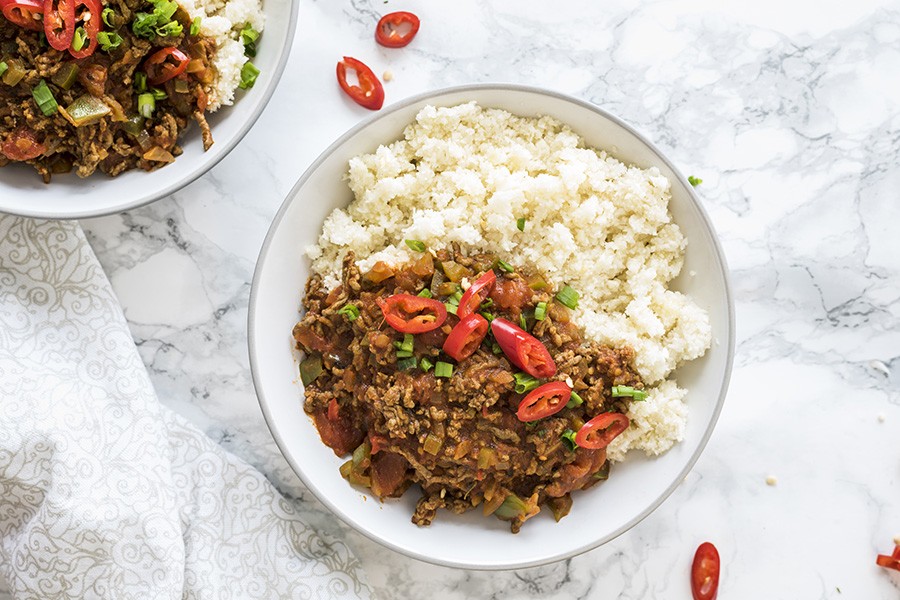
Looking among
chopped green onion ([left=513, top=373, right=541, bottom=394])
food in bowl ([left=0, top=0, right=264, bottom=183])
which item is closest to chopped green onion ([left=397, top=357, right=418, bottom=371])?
chopped green onion ([left=513, top=373, right=541, bottom=394])

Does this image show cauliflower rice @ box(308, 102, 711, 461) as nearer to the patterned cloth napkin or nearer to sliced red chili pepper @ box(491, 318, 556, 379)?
sliced red chili pepper @ box(491, 318, 556, 379)

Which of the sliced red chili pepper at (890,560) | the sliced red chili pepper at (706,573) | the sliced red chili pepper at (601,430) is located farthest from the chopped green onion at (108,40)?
the sliced red chili pepper at (890,560)

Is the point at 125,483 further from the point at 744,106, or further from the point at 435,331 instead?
the point at 744,106

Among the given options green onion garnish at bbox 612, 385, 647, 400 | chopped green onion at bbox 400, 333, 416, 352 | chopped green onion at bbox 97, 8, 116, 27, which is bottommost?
chopped green onion at bbox 400, 333, 416, 352

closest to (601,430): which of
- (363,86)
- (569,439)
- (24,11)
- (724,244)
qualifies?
(569,439)

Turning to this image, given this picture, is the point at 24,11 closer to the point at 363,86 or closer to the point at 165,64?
the point at 165,64

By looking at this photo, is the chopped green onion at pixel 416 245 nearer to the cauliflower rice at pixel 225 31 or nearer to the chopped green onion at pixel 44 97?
the cauliflower rice at pixel 225 31
